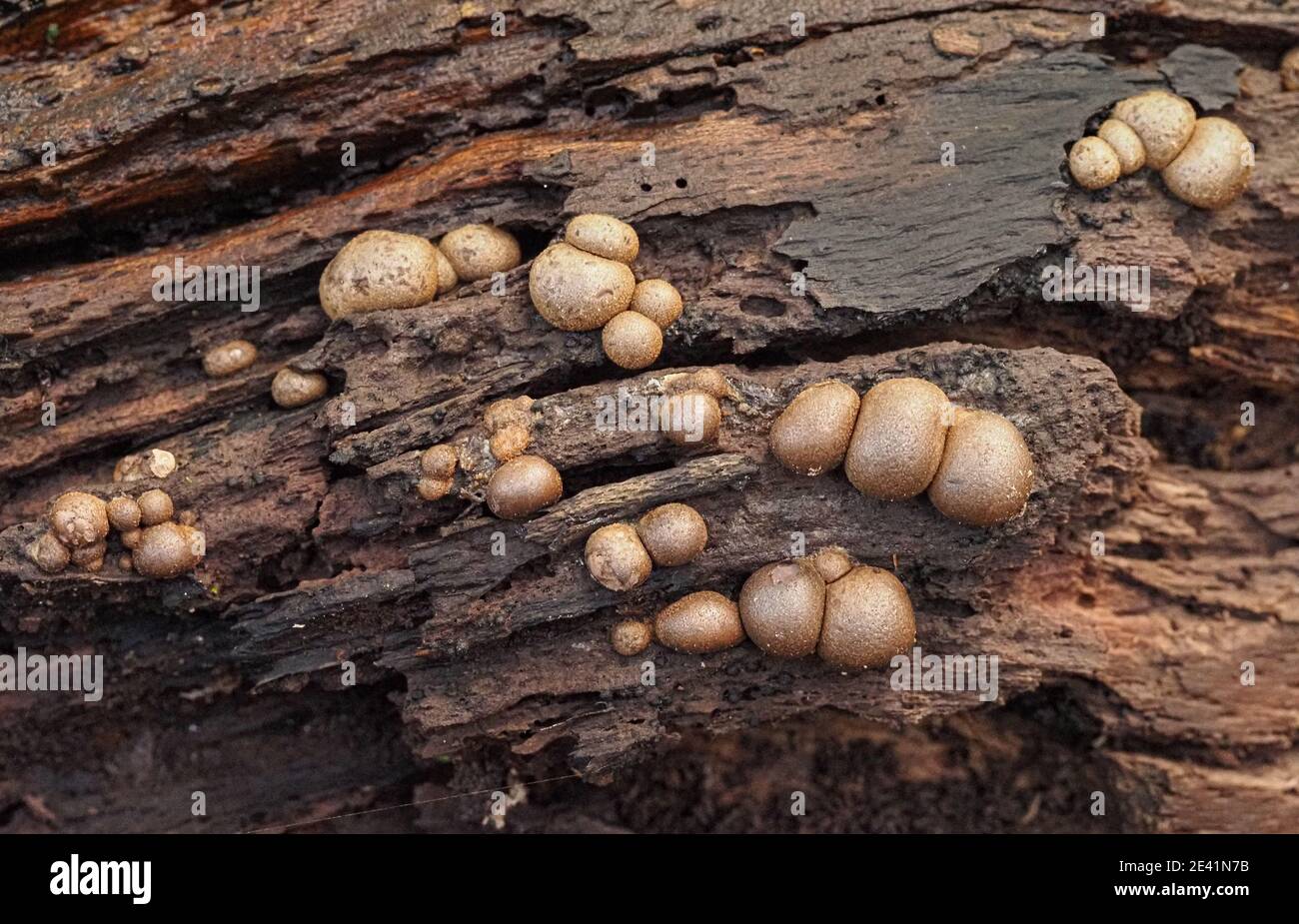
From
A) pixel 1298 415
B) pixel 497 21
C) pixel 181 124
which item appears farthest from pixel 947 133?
pixel 181 124

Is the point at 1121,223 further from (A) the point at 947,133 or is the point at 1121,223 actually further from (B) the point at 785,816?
(B) the point at 785,816

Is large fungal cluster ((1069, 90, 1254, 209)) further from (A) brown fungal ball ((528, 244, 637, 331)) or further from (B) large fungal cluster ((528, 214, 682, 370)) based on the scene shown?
(A) brown fungal ball ((528, 244, 637, 331))

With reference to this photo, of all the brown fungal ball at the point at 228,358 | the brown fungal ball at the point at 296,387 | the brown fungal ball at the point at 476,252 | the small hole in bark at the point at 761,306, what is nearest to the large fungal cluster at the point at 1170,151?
the small hole in bark at the point at 761,306

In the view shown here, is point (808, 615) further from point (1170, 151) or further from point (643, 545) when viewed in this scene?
point (1170, 151)

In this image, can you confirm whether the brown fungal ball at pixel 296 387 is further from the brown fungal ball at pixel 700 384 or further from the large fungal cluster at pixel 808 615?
the large fungal cluster at pixel 808 615

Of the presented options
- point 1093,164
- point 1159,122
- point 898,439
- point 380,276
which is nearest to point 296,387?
→ point 380,276

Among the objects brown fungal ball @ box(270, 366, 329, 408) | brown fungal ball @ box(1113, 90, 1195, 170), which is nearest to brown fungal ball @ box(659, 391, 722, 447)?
brown fungal ball @ box(270, 366, 329, 408)
